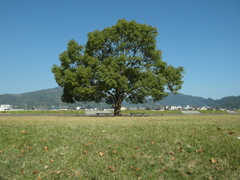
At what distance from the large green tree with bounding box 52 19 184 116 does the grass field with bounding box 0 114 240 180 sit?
2454cm

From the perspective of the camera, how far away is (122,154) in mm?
9797

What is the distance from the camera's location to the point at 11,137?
12.5 metres

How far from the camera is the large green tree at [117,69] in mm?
38031

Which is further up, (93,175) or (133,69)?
(133,69)

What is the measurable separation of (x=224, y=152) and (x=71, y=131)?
7731mm

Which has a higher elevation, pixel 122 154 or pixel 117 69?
pixel 117 69

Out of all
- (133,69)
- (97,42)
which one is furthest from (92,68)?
(133,69)

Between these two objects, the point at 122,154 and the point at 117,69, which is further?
the point at 117,69

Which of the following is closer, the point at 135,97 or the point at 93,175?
the point at 93,175

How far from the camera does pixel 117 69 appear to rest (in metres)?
38.9

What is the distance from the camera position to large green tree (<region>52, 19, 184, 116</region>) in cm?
3803

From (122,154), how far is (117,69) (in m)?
29.7

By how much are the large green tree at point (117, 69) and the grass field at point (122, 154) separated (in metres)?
24.5

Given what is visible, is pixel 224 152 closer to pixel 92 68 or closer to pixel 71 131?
pixel 71 131
